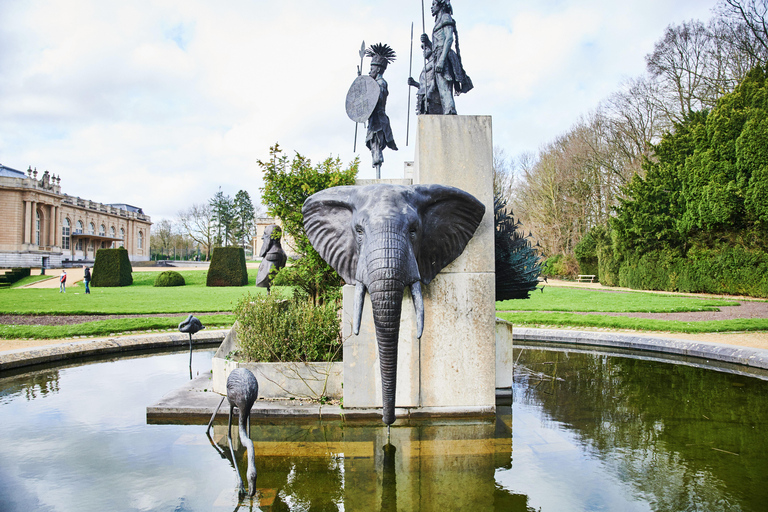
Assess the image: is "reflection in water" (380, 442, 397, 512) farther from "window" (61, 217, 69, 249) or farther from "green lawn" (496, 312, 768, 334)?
"window" (61, 217, 69, 249)

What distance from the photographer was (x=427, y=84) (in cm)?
704

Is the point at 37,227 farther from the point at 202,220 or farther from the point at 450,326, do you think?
the point at 450,326

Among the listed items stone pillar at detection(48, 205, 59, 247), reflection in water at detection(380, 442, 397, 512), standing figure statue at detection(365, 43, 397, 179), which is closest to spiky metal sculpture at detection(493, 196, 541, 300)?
reflection in water at detection(380, 442, 397, 512)

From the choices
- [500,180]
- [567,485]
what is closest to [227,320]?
[567,485]

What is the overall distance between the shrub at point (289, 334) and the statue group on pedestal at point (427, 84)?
10.1ft

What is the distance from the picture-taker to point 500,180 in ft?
132

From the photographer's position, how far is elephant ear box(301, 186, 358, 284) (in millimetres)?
3574

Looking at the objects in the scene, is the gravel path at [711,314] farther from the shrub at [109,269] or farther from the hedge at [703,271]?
the shrub at [109,269]

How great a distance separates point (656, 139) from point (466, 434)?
32191 mm

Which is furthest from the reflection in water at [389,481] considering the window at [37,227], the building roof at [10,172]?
the building roof at [10,172]

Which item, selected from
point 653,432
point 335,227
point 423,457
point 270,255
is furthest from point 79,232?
point 653,432

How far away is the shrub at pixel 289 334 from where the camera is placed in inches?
187

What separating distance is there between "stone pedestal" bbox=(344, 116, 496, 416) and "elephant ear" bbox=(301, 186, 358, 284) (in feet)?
2.00

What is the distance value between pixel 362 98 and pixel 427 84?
3.74ft
